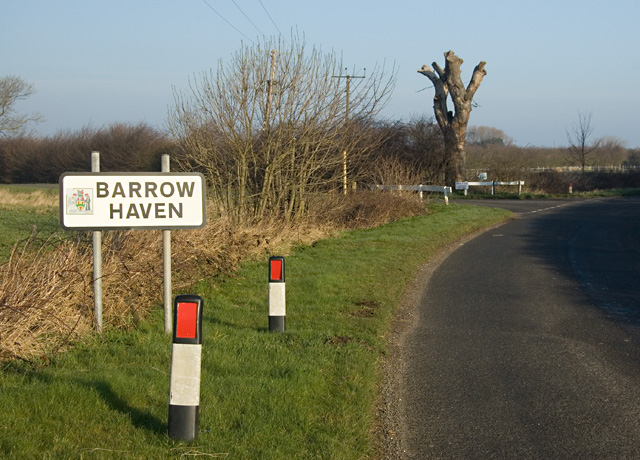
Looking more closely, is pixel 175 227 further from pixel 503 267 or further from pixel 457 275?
pixel 503 267

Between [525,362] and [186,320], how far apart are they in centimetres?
389

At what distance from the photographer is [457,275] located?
13.2 meters

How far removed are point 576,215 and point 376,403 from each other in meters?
24.9

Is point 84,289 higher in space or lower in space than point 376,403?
higher

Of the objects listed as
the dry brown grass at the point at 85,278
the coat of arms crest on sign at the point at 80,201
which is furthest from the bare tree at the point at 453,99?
the coat of arms crest on sign at the point at 80,201

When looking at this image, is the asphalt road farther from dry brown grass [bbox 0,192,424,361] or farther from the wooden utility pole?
the wooden utility pole

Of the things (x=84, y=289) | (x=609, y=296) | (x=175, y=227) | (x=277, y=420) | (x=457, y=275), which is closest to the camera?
(x=277, y=420)

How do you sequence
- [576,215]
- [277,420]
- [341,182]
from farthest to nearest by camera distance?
1. [576,215]
2. [341,182]
3. [277,420]

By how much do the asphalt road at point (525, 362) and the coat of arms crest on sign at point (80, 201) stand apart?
3.40 meters

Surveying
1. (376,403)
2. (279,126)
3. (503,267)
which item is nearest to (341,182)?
(279,126)

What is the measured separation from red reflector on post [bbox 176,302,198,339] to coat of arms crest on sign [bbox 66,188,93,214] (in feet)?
8.91

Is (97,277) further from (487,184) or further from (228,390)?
(487,184)

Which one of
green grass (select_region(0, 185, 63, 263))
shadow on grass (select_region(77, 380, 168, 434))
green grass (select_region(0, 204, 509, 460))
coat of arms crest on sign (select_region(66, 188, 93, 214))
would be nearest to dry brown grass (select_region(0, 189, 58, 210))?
green grass (select_region(0, 185, 63, 263))

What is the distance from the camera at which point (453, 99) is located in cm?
4159
